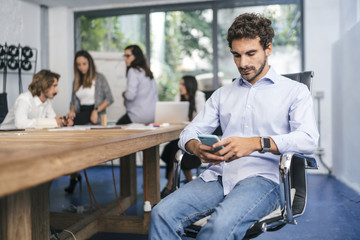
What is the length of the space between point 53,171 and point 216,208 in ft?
2.15

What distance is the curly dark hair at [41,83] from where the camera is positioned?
3.09 meters

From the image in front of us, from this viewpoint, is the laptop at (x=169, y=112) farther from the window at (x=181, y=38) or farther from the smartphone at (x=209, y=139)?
the window at (x=181, y=38)

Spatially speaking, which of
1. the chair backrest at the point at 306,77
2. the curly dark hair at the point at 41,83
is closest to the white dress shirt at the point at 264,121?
the chair backrest at the point at 306,77

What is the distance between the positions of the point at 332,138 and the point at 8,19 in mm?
4790

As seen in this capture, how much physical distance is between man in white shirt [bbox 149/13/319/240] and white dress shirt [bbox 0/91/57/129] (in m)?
1.42

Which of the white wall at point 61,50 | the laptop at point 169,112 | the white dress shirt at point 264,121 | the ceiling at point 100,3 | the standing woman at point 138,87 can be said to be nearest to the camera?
the white dress shirt at point 264,121

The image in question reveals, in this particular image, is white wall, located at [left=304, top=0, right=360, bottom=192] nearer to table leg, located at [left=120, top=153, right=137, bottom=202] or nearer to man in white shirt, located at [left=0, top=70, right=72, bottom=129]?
table leg, located at [left=120, top=153, right=137, bottom=202]

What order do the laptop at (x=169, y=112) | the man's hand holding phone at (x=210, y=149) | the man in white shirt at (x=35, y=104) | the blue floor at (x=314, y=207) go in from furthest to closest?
the laptop at (x=169, y=112) < the man in white shirt at (x=35, y=104) < the blue floor at (x=314, y=207) < the man's hand holding phone at (x=210, y=149)

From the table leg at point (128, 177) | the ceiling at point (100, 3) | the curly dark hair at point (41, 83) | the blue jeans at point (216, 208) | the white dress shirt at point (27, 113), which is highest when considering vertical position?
the ceiling at point (100, 3)

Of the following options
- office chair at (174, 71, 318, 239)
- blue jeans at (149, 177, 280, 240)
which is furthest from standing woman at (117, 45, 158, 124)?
blue jeans at (149, 177, 280, 240)

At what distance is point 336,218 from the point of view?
2967 millimetres

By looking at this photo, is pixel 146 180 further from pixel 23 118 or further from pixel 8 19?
pixel 8 19

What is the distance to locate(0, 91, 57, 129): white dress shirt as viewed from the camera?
2.60m

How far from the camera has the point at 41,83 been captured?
3.09 metres
